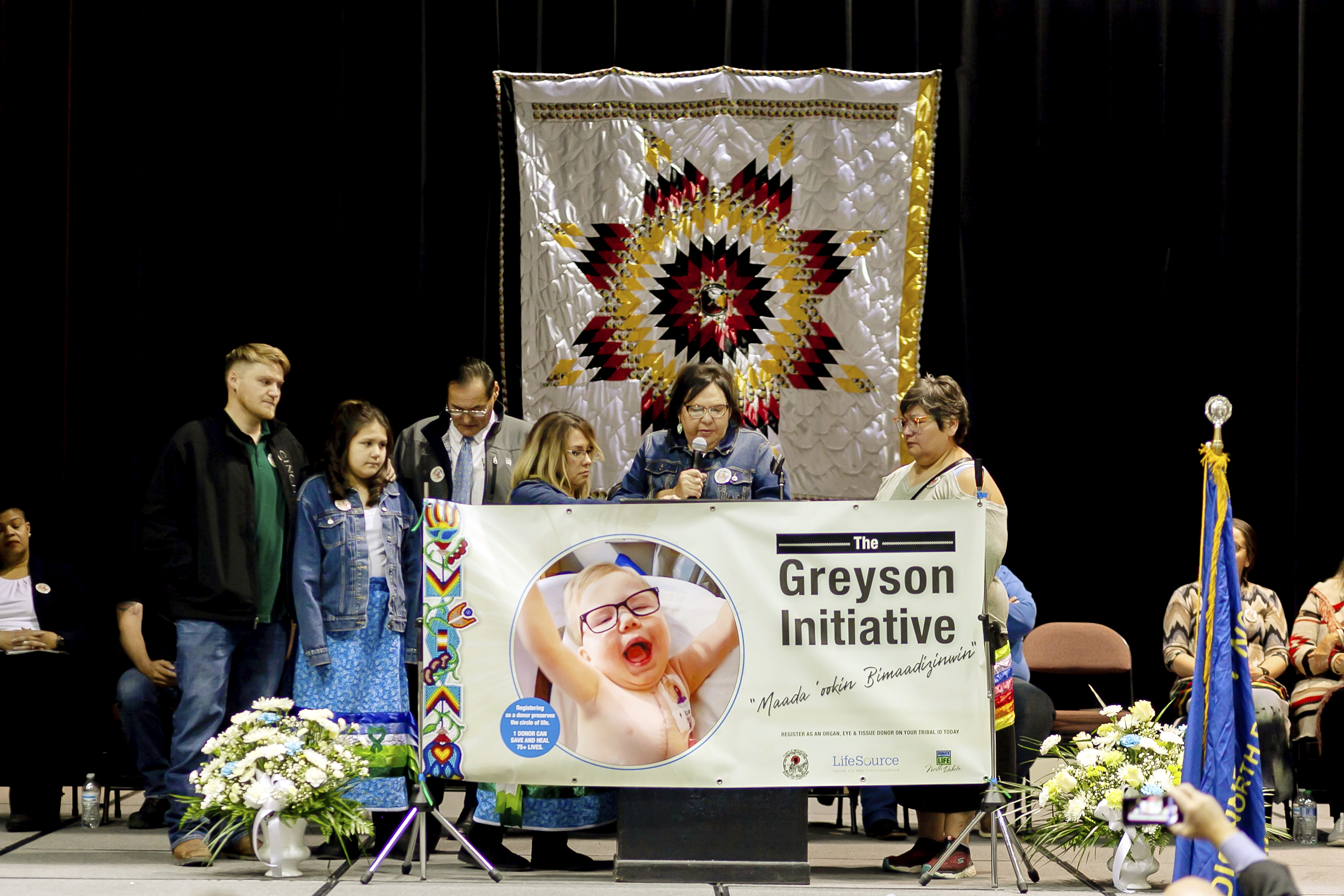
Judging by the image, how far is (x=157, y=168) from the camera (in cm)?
574

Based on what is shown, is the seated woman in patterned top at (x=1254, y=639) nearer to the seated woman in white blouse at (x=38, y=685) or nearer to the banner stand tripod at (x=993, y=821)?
the banner stand tripod at (x=993, y=821)

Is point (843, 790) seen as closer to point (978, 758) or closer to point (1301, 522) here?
point (978, 758)

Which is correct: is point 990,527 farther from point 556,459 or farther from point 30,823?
point 30,823

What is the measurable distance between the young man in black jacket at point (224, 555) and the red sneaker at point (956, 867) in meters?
2.03

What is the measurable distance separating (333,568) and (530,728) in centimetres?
79

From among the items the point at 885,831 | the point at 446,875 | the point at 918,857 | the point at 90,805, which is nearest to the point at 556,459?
the point at 446,875

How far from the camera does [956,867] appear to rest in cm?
372

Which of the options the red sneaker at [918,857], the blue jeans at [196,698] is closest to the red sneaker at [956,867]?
the red sneaker at [918,857]

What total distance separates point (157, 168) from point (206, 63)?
0.50 metres

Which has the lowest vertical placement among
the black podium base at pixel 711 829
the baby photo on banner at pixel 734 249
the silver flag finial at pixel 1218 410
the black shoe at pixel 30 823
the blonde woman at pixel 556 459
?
the black shoe at pixel 30 823

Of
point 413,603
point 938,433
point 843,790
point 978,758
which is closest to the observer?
point 978,758

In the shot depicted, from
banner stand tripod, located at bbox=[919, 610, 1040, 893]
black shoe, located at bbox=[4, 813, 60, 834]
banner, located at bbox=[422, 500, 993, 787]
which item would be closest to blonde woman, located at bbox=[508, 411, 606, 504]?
banner, located at bbox=[422, 500, 993, 787]

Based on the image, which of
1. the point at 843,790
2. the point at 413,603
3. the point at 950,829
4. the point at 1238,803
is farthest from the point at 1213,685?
the point at 413,603

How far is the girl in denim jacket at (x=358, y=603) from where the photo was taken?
396 centimetres
